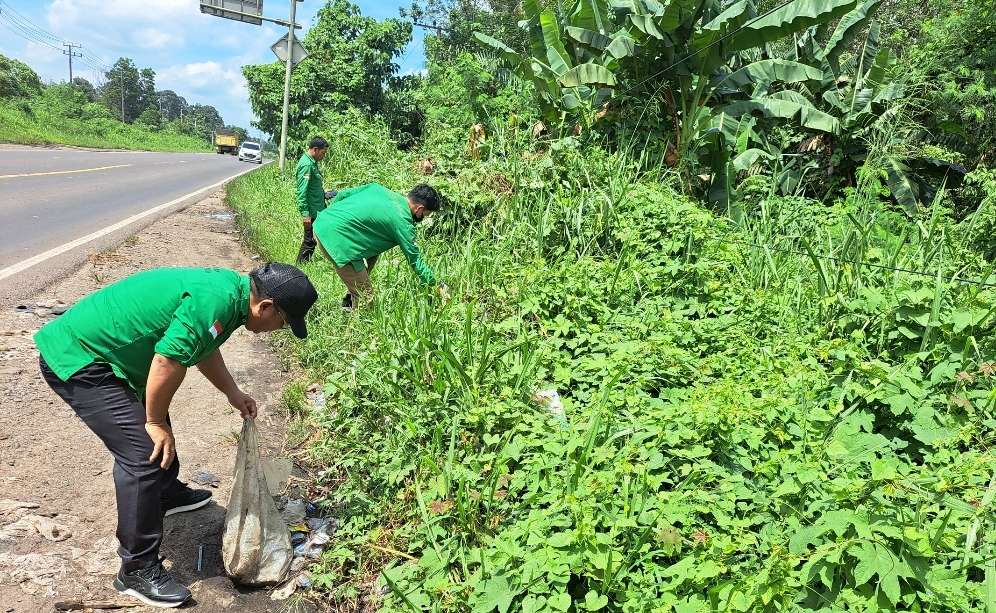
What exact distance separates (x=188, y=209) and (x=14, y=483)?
397 inches

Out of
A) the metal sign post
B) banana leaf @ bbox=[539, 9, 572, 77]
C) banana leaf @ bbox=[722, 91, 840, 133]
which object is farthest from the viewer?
the metal sign post

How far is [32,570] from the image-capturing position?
267 cm

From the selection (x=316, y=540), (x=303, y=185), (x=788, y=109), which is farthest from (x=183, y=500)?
(x=788, y=109)

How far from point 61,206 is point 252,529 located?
9908 mm

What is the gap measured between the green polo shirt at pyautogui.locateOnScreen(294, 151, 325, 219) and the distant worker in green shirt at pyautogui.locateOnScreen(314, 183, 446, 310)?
2149mm

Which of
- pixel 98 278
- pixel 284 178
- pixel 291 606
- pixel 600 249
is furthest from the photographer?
pixel 284 178

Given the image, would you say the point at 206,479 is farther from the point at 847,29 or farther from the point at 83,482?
the point at 847,29

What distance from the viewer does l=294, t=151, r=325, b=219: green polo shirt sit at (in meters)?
7.11

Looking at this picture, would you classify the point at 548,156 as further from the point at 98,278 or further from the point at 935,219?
the point at 98,278

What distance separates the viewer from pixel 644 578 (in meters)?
2.25

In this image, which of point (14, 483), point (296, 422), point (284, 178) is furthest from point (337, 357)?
point (284, 178)

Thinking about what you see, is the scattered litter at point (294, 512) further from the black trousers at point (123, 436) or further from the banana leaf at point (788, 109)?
the banana leaf at point (788, 109)

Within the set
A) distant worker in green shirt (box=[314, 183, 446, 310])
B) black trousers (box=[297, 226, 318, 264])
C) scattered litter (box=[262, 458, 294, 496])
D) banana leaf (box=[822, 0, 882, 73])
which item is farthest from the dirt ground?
banana leaf (box=[822, 0, 882, 73])

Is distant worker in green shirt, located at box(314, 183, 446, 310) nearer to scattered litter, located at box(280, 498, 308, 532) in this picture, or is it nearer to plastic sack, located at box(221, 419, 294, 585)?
scattered litter, located at box(280, 498, 308, 532)
